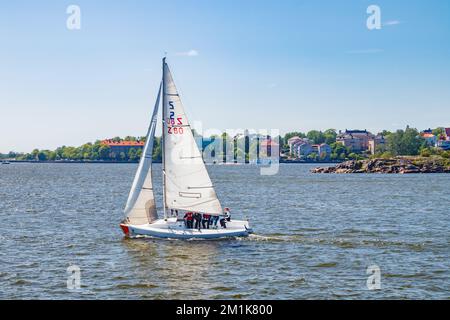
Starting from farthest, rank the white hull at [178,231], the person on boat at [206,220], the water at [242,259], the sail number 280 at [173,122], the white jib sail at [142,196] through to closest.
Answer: the person on boat at [206,220]
the white jib sail at [142,196]
the sail number 280 at [173,122]
the white hull at [178,231]
the water at [242,259]

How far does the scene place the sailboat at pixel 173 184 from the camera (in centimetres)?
4381

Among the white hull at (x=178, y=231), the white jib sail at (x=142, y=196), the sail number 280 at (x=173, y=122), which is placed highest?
the sail number 280 at (x=173, y=122)

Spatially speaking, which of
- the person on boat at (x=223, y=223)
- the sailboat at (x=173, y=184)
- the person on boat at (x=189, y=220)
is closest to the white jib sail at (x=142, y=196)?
the sailboat at (x=173, y=184)

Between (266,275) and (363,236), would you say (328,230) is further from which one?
(266,275)

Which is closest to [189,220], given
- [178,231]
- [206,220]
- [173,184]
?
[178,231]

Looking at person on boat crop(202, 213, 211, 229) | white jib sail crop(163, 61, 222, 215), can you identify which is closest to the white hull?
person on boat crop(202, 213, 211, 229)

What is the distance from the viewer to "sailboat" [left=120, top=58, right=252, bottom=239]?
4381 centimetres

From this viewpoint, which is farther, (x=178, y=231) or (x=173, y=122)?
(x=173, y=122)

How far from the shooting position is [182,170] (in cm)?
4475

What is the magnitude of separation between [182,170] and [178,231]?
464cm

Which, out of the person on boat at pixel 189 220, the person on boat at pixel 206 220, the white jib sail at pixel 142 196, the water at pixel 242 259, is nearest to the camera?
the water at pixel 242 259

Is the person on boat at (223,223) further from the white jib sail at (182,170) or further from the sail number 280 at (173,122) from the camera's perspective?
the sail number 280 at (173,122)

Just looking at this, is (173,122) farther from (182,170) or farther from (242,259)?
(242,259)
